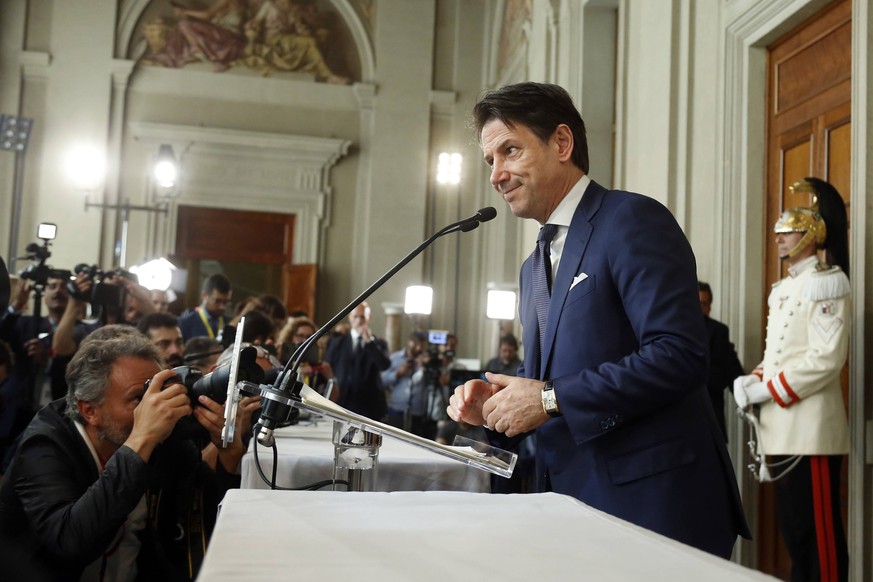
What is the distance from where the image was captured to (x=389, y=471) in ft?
9.04

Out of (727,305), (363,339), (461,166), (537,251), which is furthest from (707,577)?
(461,166)

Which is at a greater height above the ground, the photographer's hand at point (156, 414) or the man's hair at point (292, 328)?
the man's hair at point (292, 328)

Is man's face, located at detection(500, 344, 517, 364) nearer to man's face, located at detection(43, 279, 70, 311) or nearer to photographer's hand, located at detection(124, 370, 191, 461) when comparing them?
man's face, located at detection(43, 279, 70, 311)

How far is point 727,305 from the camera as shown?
5.26 m

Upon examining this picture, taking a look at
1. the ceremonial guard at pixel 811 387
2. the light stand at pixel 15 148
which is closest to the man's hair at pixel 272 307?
the ceremonial guard at pixel 811 387

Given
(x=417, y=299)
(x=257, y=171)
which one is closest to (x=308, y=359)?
(x=417, y=299)

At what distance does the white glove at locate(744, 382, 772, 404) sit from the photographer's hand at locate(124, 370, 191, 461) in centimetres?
278

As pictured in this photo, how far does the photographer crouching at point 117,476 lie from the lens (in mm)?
2086

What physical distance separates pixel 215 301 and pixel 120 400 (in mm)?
4369

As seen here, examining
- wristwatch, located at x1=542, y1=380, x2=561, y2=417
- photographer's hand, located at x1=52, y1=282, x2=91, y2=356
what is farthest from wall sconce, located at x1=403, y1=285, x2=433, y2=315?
wristwatch, located at x1=542, y1=380, x2=561, y2=417

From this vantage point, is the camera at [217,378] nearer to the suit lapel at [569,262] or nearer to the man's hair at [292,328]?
the suit lapel at [569,262]

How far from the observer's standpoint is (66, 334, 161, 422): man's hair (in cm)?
238

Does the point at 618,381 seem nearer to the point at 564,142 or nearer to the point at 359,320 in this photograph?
the point at 564,142

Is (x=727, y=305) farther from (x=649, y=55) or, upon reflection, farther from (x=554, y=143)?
(x=554, y=143)
